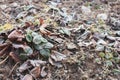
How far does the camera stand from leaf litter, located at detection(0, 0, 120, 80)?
9.43 feet

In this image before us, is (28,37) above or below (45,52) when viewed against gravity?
above

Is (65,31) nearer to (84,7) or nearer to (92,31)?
(92,31)

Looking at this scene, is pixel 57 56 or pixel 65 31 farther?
pixel 65 31

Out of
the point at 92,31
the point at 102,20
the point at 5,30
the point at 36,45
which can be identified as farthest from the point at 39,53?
the point at 102,20

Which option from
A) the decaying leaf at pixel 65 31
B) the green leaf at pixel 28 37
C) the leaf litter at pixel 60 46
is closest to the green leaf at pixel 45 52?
the leaf litter at pixel 60 46

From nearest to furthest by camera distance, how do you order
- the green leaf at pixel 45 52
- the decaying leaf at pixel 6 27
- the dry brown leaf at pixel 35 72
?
the dry brown leaf at pixel 35 72
the green leaf at pixel 45 52
the decaying leaf at pixel 6 27

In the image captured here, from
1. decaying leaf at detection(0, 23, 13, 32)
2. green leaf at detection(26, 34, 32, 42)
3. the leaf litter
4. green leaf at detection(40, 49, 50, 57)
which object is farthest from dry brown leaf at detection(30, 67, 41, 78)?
decaying leaf at detection(0, 23, 13, 32)

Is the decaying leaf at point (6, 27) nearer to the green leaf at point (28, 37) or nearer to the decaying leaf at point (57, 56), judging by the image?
the green leaf at point (28, 37)

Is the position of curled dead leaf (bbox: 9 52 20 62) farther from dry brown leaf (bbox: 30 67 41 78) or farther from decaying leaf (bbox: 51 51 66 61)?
decaying leaf (bbox: 51 51 66 61)

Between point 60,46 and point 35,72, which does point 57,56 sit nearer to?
point 60,46

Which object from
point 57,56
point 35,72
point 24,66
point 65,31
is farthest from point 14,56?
point 65,31

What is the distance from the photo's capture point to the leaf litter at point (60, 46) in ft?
9.43

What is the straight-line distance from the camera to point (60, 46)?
3107 millimetres

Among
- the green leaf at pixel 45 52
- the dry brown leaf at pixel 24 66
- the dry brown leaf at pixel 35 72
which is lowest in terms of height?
the dry brown leaf at pixel 35 72
